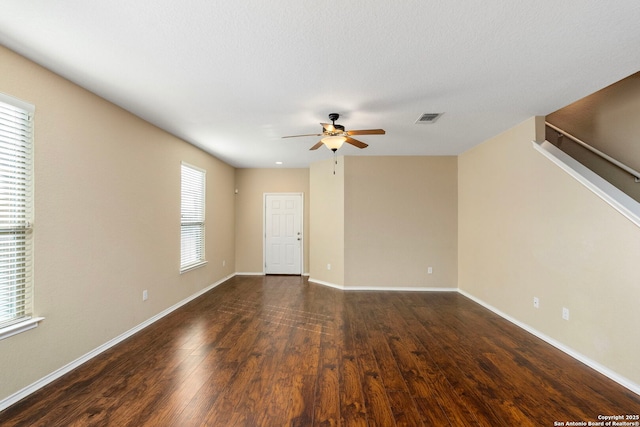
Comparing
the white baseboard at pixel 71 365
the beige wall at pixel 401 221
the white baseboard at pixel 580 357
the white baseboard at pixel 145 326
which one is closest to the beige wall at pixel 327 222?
the beige wall at pixel 401 221

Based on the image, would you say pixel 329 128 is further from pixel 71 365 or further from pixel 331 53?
pixel 71 365

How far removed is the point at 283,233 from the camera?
7.04 meters

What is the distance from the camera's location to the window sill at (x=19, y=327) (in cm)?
202

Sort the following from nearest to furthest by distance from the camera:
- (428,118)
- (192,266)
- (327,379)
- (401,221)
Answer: (327,379) < (428,118) < (192,266) < (401,221)

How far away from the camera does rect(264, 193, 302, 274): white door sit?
7016 millimetres

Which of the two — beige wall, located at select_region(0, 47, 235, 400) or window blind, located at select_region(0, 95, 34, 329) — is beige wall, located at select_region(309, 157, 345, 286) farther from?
window blind, located at select_region(0, 95, 34, 329)

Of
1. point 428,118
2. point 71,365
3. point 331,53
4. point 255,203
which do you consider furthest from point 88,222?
point 255,203

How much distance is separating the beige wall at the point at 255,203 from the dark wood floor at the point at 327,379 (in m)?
3.05

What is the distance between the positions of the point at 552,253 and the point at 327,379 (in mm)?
2820

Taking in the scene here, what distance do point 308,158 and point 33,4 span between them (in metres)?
4.45

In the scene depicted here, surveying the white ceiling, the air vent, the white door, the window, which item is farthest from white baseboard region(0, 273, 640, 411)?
the air vent

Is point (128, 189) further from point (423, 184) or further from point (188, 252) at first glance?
point (423, 184)

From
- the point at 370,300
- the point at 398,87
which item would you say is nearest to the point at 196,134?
the point at 398,87

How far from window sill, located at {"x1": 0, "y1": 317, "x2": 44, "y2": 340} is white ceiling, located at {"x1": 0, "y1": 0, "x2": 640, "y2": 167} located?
2019mm
